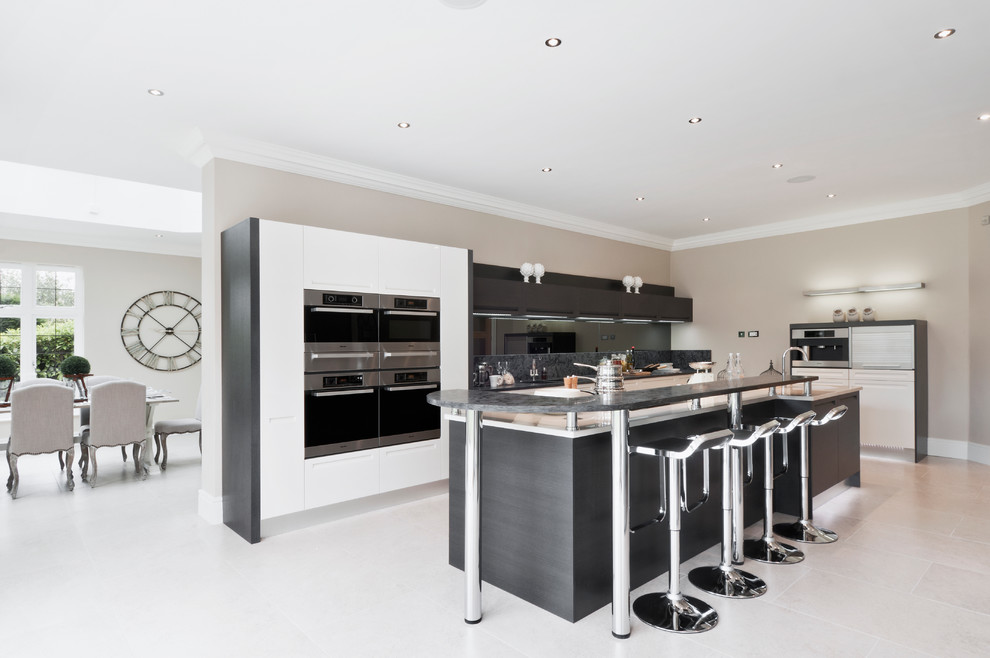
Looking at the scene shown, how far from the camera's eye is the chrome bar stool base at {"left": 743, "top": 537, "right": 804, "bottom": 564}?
3.13 meters

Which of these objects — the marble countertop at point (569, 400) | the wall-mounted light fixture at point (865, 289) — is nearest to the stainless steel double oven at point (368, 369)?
the marble countertop at point (569, 400)

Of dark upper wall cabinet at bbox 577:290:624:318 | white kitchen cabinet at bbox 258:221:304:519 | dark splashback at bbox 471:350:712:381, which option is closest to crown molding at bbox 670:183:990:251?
dark splashback at bbox 471:350:712:381

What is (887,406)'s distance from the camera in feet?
18.6

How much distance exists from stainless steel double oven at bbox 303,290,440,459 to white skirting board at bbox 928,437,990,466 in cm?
532

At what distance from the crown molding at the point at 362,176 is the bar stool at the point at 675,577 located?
3277mm

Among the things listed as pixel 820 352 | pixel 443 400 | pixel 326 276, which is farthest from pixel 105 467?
pixel 820 352

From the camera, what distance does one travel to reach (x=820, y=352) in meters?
6.10

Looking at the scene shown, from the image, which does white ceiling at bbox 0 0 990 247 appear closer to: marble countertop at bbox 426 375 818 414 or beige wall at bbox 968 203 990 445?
beige wall at bbox 968 203 990 445

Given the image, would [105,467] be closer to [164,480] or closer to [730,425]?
[164,480]

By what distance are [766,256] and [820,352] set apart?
4.77 ft

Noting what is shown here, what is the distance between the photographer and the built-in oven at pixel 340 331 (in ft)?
12.3

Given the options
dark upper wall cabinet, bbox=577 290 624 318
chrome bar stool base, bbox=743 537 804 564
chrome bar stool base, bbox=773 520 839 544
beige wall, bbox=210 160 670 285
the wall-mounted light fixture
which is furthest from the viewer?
dark upper wall cabinet, bbox=577 290 624 318

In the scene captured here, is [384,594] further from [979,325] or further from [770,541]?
[979,325]

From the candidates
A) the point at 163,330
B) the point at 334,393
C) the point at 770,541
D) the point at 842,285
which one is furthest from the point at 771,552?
the point at 163,330
